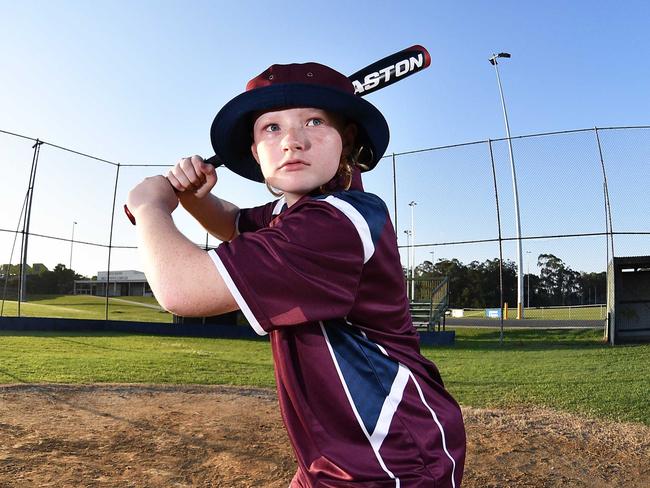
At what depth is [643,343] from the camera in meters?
11.5

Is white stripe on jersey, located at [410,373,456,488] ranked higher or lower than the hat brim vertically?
lower

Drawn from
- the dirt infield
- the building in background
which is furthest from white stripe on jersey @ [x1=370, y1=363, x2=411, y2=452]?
the building in background

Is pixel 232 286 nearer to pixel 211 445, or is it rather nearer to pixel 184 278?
pixel 184 278

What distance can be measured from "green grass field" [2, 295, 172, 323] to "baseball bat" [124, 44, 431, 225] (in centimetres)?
1656

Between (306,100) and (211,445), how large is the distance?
384 cm

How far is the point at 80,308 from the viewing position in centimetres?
2078

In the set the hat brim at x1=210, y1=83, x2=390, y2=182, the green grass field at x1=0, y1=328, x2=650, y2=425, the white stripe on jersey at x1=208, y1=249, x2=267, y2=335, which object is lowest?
the green grass field at x1=0, y1=328, x2=650, y2=425

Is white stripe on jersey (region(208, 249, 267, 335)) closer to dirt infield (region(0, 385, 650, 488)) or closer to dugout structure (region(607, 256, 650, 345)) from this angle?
dirt infield (region(0, 385, 650, 488))

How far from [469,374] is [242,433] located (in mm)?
4410

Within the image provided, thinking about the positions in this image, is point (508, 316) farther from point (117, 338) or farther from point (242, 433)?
point (242, 433)

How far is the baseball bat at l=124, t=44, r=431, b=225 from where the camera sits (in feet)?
6.10

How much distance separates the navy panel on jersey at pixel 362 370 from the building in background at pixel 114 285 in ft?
32.9

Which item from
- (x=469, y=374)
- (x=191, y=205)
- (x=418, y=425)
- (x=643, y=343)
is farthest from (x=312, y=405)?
(x=643, y=343)

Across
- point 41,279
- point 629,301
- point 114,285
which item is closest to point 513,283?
point 629,301
